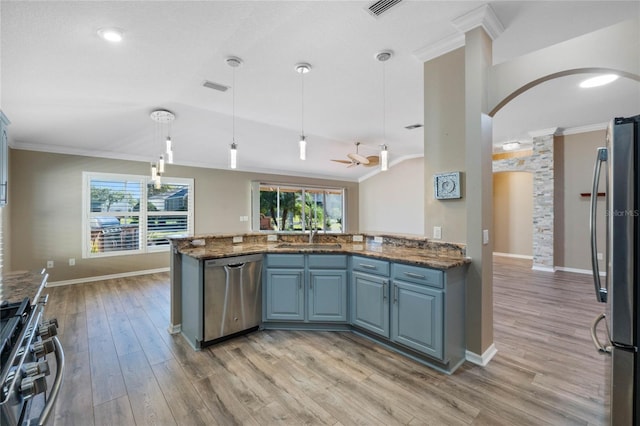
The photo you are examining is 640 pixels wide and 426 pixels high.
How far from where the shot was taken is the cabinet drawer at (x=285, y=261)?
3.04 m

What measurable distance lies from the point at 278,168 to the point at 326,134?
2448 mm

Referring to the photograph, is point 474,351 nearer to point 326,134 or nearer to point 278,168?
point 326,134

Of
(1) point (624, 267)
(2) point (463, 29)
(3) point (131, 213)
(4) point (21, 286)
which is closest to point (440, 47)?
(2) point (463, 29)

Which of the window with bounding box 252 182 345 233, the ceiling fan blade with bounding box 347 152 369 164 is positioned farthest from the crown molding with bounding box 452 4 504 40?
the window with bounding box 252 182 345 233

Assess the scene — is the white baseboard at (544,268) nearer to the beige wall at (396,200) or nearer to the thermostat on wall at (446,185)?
the beige wall at (396,200)

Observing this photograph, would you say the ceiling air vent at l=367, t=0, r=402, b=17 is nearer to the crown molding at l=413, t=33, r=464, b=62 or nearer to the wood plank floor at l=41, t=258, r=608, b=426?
the crown molding at l=413, t=33, r=464, b=62

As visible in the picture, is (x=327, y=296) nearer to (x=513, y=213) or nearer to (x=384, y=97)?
(x=384, y=97)

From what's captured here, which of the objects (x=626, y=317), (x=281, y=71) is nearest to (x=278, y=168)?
(x=281, y=71)

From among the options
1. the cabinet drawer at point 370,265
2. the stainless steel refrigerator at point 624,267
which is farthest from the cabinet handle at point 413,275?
the stainless steel refrigerator at point 624,267

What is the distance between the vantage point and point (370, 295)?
2.76 metres

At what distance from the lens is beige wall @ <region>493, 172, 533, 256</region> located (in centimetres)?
723

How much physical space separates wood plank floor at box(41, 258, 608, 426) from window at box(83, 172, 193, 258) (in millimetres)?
A: 2494

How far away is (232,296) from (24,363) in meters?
1.88

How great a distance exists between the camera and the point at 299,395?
202 cm
